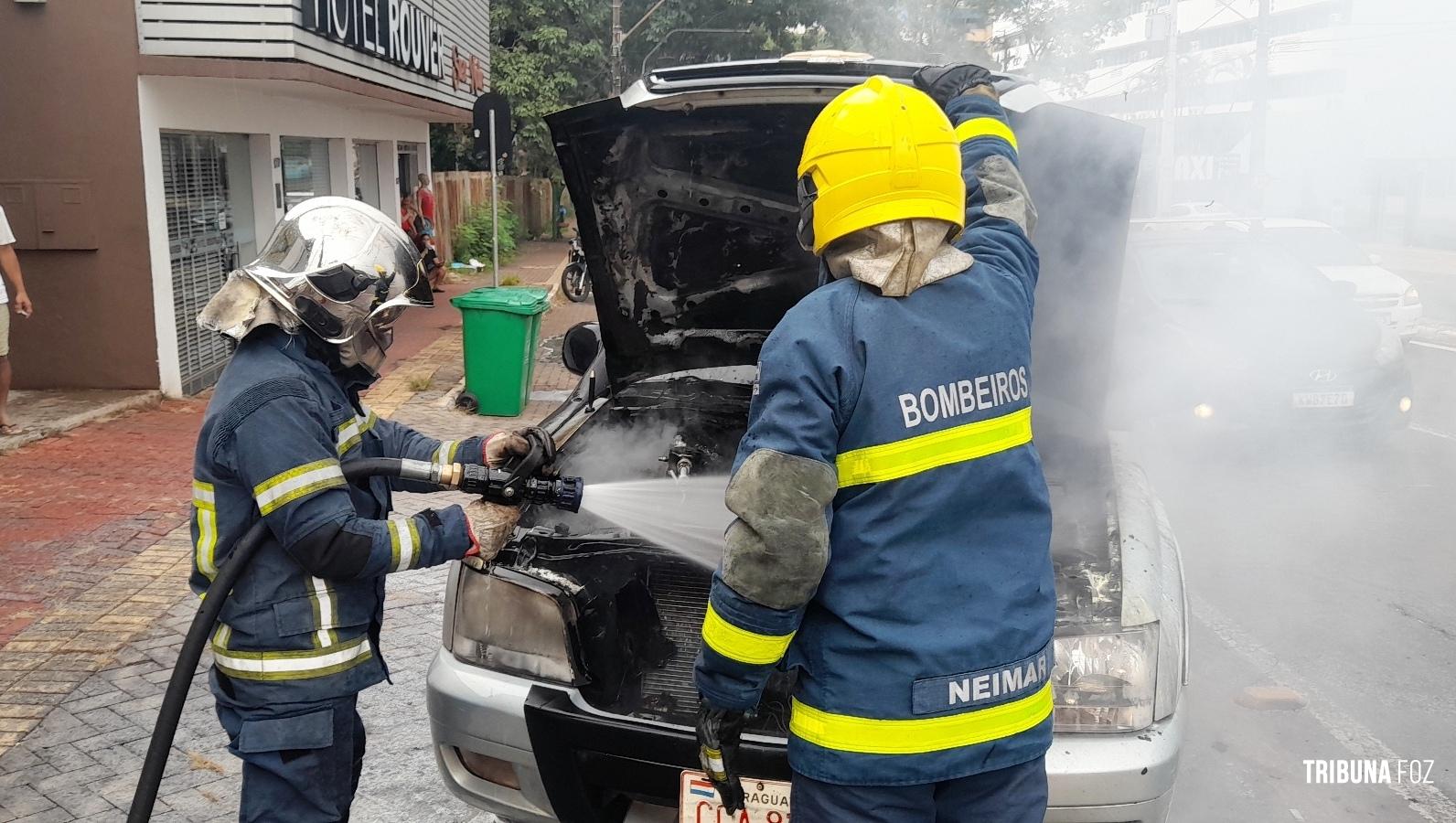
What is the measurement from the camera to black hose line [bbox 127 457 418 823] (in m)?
2.44

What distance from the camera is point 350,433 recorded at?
2781 mm

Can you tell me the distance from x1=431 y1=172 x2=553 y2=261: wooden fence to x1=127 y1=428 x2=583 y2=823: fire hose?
18.3 metres

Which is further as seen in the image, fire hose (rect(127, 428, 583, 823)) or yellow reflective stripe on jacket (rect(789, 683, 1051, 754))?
fire hose (rect(127, 428, 583, 823))

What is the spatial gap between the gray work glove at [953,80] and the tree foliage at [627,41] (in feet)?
64.5

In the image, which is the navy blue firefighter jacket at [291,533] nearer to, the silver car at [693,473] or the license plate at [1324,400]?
the silver car at [693,473]

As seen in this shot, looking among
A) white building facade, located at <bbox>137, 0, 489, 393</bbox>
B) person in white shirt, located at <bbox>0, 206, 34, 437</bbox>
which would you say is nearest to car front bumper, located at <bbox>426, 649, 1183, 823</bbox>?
person in white shirt, located at <bbox>0, 206, 34, 437</bbox>

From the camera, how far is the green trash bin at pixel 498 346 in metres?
9.30

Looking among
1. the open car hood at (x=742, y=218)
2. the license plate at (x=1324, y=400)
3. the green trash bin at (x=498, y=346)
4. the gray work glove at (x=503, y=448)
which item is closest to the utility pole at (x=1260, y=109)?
the license plate at (x=1324, y=400)

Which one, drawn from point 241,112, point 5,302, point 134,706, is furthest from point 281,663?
point 241,112

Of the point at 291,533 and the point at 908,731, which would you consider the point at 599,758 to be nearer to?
the point at 291,533

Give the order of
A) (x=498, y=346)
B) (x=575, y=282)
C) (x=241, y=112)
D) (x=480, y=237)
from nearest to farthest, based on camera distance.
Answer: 1. (x=498, y=346)
2. (x=241, y=112)
3. (x=575, y=282)
4. (x=480, y=237)

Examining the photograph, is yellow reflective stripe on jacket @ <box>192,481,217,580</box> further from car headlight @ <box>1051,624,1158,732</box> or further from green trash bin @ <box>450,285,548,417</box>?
green trash bin @ <box>450,285,548,417</box>

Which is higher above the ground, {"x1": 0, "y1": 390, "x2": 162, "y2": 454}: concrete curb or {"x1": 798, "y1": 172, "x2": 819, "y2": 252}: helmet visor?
{"x1": 798, "y1": 172, "x2": 819, "y2": 252}: helmet visor

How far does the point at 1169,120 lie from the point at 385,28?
11.1 m
